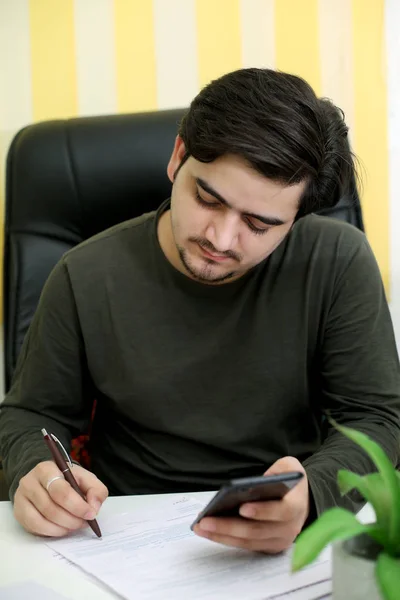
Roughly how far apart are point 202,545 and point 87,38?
1457 mm

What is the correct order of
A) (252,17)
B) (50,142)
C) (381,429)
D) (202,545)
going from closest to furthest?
(202,545)
(381,429)
(50,142)
(252,17)

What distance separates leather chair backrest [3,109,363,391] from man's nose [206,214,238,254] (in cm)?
35

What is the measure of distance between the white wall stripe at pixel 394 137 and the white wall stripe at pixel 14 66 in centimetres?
94

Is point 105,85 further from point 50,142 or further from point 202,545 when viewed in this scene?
point 202,545

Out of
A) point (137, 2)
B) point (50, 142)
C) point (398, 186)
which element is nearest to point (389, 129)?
point (398, 186)

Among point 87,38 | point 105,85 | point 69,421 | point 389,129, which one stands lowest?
point 69,421

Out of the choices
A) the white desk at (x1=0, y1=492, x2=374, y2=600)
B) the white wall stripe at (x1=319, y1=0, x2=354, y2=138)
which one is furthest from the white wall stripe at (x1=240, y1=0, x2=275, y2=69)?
the white desk at (x1=0, y1=492, x2=374, y2=600)

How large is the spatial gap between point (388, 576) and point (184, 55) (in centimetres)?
160

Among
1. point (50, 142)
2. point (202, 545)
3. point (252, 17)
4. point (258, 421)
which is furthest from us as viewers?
point (252, 17)

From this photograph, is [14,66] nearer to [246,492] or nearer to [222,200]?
[222,200]

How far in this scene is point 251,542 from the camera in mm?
798

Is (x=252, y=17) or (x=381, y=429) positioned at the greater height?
(x=252, y=17)

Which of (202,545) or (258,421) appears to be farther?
(258,421)

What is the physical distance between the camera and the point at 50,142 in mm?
1405
